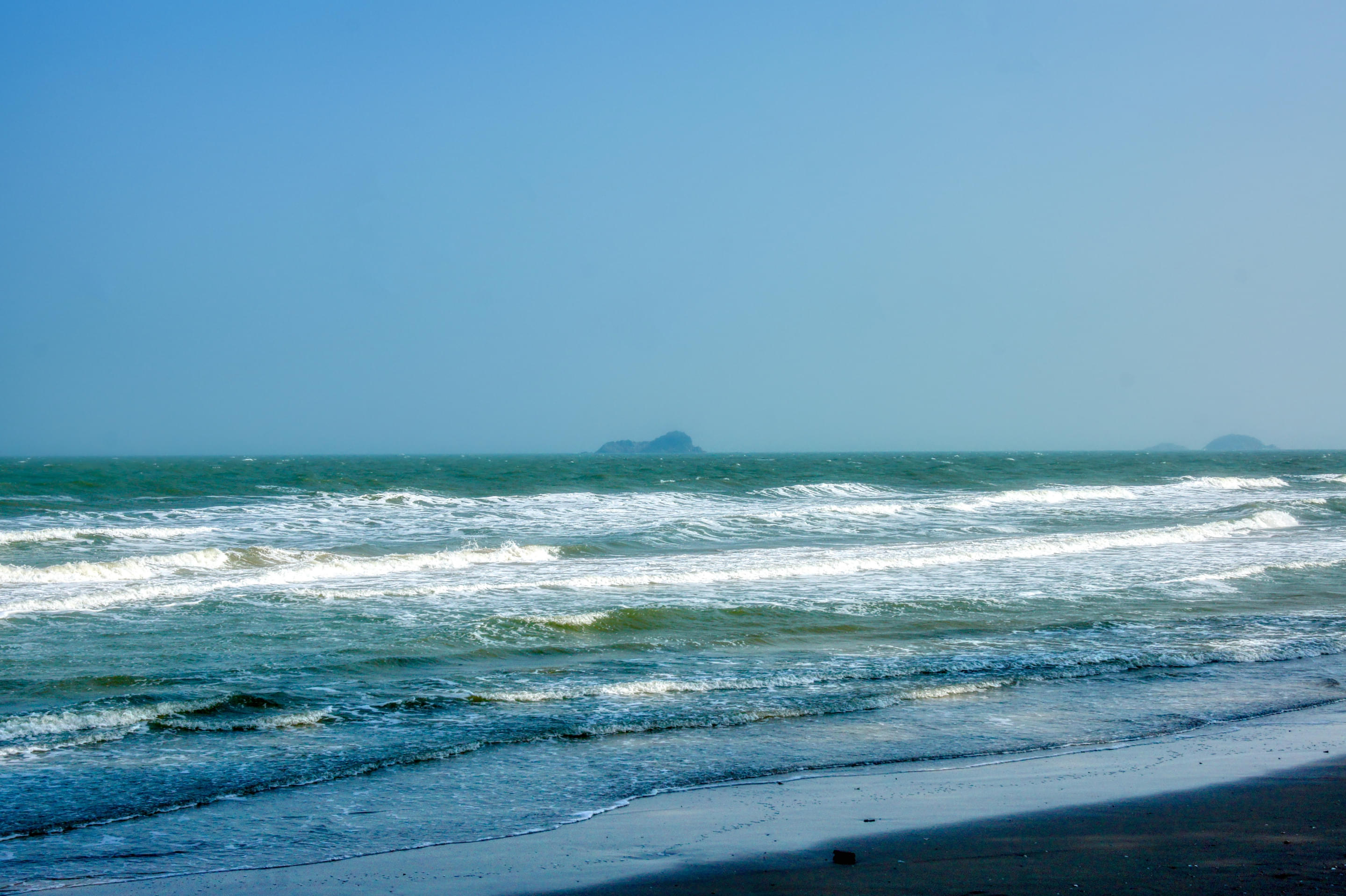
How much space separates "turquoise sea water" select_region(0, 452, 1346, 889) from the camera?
20.3 feet

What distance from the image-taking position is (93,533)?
68.7 ft

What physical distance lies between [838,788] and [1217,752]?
9.74 ft

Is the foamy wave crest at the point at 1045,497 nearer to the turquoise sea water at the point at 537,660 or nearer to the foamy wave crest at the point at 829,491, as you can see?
the foamy wave crest at the point at 829,491

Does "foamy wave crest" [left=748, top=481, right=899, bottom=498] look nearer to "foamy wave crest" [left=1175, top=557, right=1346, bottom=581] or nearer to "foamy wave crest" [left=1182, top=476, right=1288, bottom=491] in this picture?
"foamy wave crest" [left=1182, top=476, right=1288, bottom=491]

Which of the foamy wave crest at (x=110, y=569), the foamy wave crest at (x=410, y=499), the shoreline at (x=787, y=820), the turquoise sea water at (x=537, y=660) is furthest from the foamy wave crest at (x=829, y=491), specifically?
the shoreline at (x=787, y=820)

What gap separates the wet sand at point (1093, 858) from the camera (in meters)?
4.65

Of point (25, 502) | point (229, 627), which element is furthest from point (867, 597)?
point (25, 502)

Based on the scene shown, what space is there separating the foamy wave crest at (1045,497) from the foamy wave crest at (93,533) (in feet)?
73.3

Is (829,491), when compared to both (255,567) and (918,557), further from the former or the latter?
(255,567)

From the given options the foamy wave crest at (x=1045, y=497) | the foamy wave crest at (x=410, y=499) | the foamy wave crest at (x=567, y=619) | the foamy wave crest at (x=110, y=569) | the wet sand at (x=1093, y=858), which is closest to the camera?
the wet sand at (x=1093, y=858)

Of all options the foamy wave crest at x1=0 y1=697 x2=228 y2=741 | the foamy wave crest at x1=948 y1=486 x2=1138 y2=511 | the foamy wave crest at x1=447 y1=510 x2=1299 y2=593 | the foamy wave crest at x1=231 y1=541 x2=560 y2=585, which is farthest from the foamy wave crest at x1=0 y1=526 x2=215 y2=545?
the foamy wave crest at x1=948 y1=486 x2=1138 y2=511

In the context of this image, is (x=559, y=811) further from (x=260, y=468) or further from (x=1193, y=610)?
(x=260, y=468)

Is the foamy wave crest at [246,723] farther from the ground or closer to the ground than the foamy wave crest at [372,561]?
closer to the ground

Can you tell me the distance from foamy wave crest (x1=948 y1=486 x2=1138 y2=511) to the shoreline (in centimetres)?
2589
